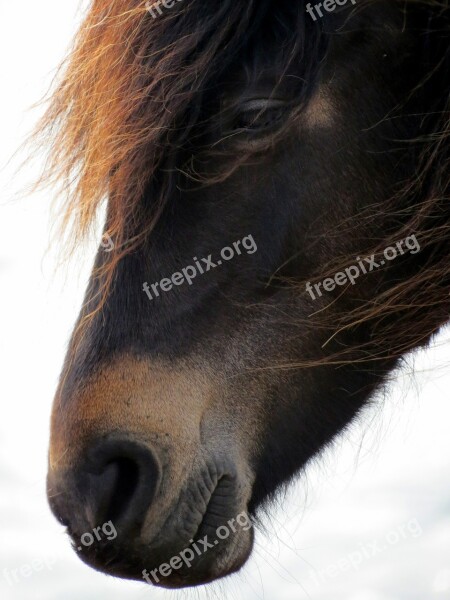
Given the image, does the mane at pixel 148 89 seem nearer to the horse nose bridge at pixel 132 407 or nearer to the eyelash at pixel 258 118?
the eyelash at pixel 258 118

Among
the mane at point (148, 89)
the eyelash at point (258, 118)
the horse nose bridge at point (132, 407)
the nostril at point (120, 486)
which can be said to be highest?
the mane at point (148, 89)

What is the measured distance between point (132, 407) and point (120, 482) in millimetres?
182

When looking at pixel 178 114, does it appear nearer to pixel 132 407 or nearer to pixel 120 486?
pixel 132 407

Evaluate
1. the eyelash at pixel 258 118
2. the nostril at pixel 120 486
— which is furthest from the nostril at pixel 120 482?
the eyelash at pixel 258 118

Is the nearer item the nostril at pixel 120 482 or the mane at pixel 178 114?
the nostril at pixel 120 482

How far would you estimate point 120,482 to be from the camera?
1.96 m

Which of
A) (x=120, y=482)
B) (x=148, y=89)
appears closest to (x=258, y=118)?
(x=148, y=89)

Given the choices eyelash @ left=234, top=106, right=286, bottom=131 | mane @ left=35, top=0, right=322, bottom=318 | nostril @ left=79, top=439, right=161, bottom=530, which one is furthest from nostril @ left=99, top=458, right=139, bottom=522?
eyelash @ left=234, top=106, right=286, bottom=131

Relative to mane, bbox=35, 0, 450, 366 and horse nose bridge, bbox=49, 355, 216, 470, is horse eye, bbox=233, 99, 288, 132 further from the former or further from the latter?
horse nose bridge, bbox=49, 355, 216, 470

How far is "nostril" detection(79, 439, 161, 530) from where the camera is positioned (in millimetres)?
1897

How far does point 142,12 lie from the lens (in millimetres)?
2299

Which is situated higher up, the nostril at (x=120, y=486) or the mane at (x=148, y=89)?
the mane at (x=148, y=89)

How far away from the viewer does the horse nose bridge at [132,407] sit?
1.92 m

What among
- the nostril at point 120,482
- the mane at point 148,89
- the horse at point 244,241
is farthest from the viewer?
the mane at point 148,89
